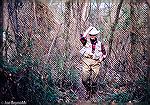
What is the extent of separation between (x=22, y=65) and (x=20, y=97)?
64 cm

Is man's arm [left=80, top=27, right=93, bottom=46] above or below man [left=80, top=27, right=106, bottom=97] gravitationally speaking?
above

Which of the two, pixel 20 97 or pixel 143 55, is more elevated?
pixel 143 55

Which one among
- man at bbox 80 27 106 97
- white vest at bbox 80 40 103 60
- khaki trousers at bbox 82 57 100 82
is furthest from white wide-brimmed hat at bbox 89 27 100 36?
khaki trousers at bbox 82 57 100 82

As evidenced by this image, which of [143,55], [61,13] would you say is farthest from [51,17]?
[143,55]

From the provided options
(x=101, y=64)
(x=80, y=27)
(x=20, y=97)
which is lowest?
(x=20, y=97)

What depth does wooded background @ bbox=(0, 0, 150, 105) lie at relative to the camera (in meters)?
8.55

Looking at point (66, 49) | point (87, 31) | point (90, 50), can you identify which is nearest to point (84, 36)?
point (87, 31)

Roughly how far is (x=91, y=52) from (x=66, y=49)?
502mm

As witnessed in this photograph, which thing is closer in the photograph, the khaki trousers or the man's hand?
the man's hand

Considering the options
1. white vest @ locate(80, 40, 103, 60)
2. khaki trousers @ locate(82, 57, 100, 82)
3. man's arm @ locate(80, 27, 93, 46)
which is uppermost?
man's arm @ locate(80, 27, 93, 46)

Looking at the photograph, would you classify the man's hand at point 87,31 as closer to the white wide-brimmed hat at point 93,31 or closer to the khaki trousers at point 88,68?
the white wide-brimmed hat at point 93,31

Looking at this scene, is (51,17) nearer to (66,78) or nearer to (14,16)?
(14,16)

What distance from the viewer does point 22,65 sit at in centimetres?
862

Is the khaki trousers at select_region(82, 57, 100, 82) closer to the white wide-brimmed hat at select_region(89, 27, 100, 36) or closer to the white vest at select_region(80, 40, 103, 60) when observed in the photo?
the white vest at select_region(80, 40, 103, 60)
